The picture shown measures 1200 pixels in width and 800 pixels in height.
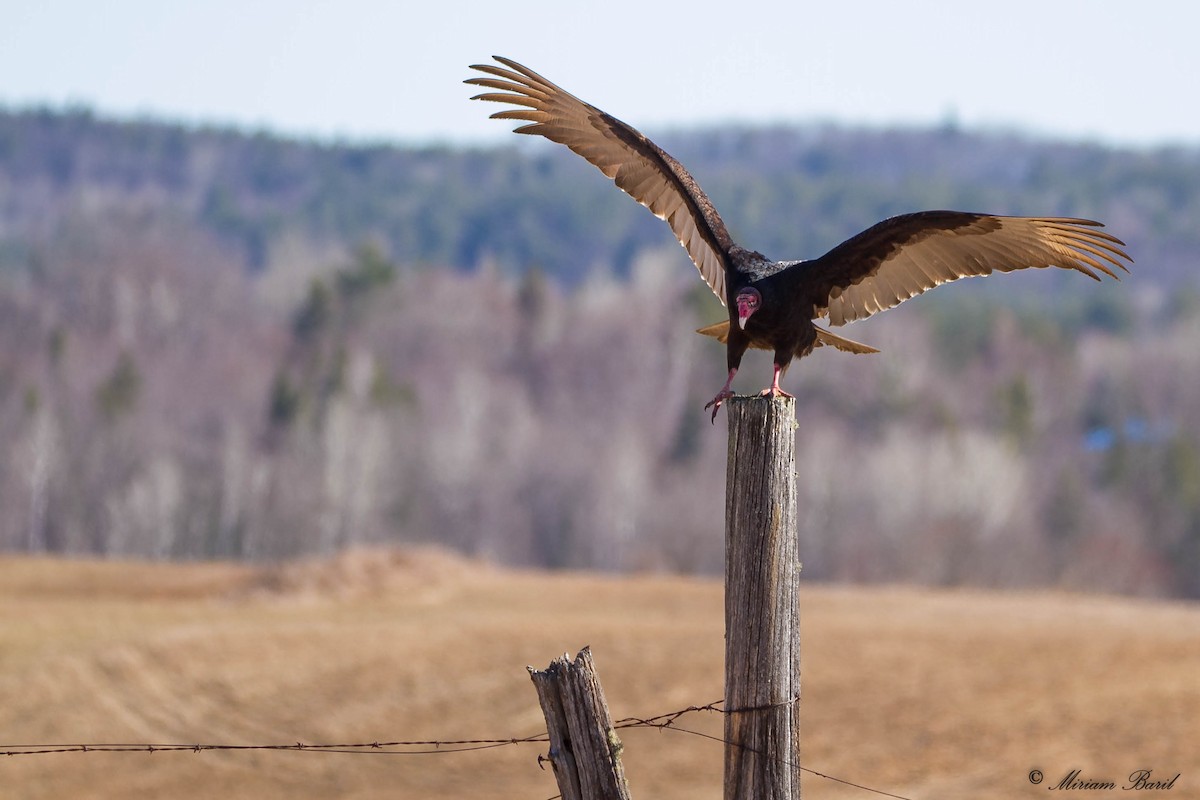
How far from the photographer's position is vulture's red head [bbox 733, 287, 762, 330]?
5215mm

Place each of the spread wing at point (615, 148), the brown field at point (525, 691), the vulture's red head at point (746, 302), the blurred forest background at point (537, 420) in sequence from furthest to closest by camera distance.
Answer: the blurred forest background at point (537, 420) → the brown field at point (525, 691) → the spread wing at point (615, 148) → the vulture's red head at point (746, 302)

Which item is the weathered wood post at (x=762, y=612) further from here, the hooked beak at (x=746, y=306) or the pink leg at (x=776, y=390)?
the hooked beak at (x=746, y=306)

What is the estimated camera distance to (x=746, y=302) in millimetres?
5219

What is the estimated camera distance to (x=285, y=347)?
2803 inches

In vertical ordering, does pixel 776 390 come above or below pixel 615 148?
below

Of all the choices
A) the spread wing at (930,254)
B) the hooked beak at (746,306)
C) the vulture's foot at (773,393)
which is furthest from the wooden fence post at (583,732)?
the spread wing at (930,254)

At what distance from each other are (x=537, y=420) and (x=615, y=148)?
5512cm

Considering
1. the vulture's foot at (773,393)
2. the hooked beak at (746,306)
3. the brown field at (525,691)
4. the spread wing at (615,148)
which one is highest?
the spread wing at (615,148)

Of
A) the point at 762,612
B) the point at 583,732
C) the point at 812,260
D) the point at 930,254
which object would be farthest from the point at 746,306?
the point at 583,732

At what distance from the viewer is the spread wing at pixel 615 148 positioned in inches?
235

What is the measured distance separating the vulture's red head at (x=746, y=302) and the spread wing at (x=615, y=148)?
71cm

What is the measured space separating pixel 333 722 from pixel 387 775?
1577 mm

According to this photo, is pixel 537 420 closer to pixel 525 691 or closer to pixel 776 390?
pixel 525 691

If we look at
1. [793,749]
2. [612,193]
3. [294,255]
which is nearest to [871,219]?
[612,193]
